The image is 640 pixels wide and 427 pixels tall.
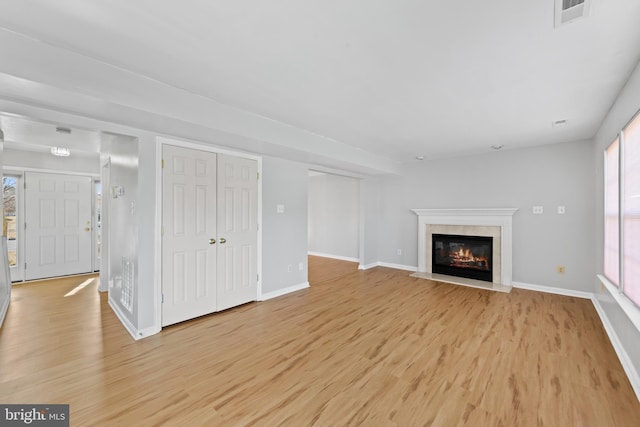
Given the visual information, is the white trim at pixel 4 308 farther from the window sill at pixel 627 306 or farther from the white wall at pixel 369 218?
the window sill at pixel 627 306

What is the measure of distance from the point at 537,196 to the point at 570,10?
4.06 metres

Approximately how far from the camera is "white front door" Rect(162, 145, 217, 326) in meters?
3.12

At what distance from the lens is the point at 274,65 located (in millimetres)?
2031

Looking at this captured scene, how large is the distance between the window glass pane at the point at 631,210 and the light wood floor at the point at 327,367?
80 cm

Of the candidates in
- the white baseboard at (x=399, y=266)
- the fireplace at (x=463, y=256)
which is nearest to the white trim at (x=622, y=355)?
the fireplace at (x=463, y=256)

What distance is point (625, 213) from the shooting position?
240 centimetres

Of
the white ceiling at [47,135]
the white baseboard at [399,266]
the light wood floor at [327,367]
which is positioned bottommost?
the light wood floor at [327,367]

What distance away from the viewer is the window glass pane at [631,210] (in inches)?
82.6

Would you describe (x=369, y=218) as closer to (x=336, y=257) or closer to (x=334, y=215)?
(x=334, y=215)

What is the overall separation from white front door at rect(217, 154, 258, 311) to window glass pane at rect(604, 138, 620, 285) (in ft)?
13.9

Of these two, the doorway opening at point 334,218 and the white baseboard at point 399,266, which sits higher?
the doorway opening at point 334,218

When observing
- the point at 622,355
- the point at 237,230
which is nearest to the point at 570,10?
the point at 622,355

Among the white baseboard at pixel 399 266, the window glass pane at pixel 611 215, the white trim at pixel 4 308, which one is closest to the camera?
the window glass pane at pixel 611 215

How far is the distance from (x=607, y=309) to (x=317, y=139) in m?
4.17
